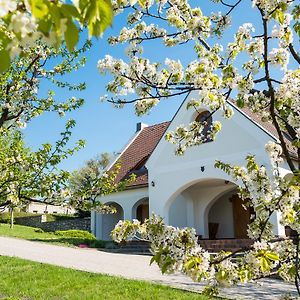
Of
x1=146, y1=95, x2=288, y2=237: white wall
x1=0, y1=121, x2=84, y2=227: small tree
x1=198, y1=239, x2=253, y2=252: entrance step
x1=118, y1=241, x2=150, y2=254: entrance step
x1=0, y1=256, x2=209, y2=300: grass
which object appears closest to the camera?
x1=0, y1=121, x2=84, y2=227: small tree

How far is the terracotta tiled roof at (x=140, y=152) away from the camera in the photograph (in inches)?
768

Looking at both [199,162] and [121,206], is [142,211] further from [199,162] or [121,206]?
[199,162]

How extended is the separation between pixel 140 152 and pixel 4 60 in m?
20.3

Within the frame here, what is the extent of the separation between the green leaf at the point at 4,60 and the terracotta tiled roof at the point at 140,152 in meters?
17.4

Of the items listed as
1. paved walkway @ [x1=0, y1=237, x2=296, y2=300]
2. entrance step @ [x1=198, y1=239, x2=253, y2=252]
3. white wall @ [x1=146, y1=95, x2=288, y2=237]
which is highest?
white wall @ [x1=146, y1=95, x2=288, y2=237]

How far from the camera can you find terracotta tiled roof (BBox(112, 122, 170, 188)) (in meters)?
19.5

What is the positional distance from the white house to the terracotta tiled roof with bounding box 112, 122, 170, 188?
7 centimetres

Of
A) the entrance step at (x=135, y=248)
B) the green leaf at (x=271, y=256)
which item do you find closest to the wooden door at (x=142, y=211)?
the entrance step at (x=135, y=248)

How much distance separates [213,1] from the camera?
12.9 ft

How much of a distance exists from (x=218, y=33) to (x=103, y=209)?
359cm

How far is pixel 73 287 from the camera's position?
7582mm

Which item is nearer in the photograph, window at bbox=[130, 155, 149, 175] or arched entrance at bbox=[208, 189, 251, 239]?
arched entrance at bbox=[208, 189, 251, 239]

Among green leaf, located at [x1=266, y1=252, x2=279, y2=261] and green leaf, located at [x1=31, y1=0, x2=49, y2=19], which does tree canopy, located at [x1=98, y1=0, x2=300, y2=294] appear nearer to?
green leaf, located at [x1=266, y1=252, x2=279, y2=261]

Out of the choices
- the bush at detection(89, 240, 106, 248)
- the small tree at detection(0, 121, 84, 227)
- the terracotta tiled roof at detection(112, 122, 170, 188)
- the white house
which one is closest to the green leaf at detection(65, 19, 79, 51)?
the small tree at detection(0, 121, 84, 227)
